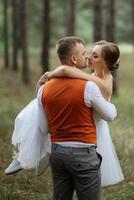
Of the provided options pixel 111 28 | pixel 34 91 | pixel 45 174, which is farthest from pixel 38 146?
pixel 111 28

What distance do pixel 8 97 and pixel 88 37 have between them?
45.4 meters

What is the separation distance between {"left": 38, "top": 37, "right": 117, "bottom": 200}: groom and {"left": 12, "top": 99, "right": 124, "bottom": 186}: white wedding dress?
27 centimetres

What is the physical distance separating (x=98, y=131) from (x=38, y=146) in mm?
610

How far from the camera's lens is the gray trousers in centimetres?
488

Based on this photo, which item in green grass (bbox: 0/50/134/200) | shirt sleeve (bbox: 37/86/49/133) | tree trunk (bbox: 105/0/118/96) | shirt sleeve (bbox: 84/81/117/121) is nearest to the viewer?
shirt sleeve (bbox: 84/81/117/121)

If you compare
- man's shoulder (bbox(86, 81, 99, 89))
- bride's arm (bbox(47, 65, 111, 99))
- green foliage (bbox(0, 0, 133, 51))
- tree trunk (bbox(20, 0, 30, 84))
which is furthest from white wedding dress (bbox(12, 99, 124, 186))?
green foliage (bbox(0, 0, 133, 51))

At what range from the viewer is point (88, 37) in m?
65.3

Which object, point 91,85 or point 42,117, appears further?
point 42,117

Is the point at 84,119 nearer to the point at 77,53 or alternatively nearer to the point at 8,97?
the point at 77,53

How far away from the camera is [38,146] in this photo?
210 inches

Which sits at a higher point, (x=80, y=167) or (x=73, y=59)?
(x=73, y=59)

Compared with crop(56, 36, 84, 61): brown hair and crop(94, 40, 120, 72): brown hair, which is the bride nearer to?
crop(94, 40, 120, 72): brown hair

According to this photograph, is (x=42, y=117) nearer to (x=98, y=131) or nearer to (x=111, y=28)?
(x=98, y=131)

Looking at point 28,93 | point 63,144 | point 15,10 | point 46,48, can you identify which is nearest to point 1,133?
point 63,144
